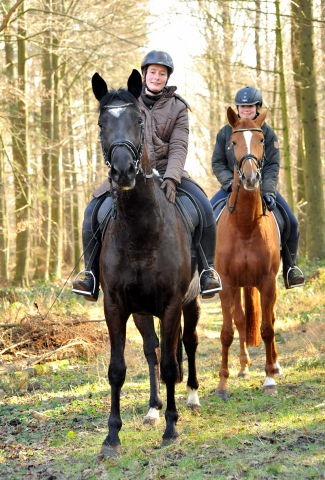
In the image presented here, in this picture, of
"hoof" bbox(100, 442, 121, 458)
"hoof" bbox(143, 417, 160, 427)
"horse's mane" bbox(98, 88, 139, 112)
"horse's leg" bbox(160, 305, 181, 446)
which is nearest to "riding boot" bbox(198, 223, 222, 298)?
"horse's leg" bbox(160, 305, 181, 446)

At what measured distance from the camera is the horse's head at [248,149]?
6359 mm

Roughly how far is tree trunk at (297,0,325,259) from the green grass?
6491mm

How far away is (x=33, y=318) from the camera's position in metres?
8.54

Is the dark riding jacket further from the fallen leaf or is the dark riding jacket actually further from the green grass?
the fallen leaf

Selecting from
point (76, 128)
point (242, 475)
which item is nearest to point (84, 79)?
point (76, 128)

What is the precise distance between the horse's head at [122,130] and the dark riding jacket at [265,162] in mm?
3364

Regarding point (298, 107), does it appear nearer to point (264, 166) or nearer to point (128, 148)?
point (264, 166)

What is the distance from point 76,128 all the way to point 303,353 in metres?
17.3

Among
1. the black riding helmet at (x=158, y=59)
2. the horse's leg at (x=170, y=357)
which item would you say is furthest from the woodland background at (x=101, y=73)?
the horse's leg at (x=170, y=357)

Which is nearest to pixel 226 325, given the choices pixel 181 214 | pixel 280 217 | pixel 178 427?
pixel 280 217

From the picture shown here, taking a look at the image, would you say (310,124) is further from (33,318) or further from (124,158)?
(124,158)

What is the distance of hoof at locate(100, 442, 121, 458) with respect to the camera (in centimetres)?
453

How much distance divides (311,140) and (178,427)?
11.1 meters

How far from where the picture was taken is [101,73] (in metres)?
19.8
